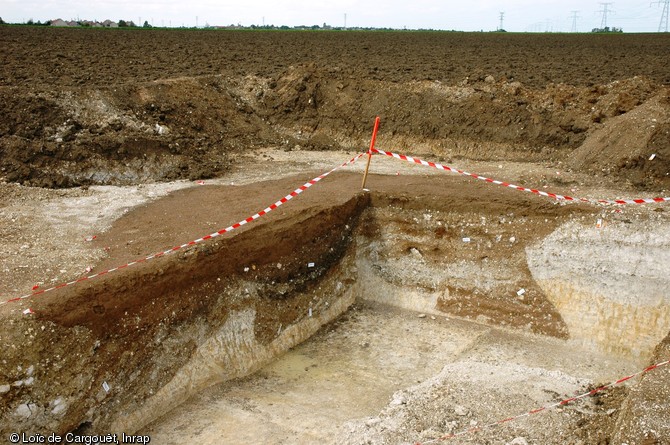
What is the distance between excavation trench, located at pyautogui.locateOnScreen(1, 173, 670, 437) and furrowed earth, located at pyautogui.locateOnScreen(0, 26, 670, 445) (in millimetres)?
34

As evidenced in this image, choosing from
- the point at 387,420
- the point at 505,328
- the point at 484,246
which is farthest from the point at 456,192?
the point at 387,420

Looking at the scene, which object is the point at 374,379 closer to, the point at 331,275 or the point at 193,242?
the point at 331,275

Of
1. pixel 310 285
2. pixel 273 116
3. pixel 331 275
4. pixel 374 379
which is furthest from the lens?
pixel 273 116

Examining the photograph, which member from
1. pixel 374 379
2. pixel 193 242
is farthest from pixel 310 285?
pixel 193 242

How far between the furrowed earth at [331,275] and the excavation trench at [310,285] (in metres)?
0.03

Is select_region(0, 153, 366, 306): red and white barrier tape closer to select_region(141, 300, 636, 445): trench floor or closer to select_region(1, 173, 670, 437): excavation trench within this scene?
select_region(1, 173, 670, 437): excavation trench

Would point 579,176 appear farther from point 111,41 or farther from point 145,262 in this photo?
point 111,41

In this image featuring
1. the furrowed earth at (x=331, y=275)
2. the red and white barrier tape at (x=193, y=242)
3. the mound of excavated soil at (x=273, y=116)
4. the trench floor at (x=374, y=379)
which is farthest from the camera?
the mound of excavated soil at (x=273, y=116)

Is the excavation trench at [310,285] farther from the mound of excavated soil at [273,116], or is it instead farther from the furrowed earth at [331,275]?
the mound of excavated soil at [273,116]

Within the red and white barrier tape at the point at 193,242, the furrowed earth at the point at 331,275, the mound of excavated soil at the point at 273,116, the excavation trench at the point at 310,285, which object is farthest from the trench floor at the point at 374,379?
the mound of excavated soil at the point at 273,116

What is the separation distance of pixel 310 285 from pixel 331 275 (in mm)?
593

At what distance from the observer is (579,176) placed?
12555 mm

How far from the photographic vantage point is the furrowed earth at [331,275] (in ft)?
23.0

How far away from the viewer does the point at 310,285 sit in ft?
33.1
